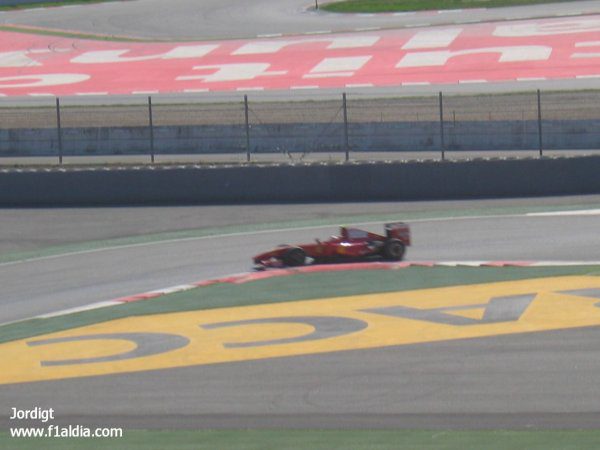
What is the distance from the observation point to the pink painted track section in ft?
122

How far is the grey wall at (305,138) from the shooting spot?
89.1ft

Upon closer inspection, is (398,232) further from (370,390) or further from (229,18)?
(229,18)

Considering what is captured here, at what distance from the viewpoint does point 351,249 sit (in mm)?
18469

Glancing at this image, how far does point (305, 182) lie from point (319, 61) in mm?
16754

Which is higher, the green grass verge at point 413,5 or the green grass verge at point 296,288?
the green grass verge at point 413,5

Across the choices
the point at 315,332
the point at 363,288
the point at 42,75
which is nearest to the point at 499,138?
the point at 363,288

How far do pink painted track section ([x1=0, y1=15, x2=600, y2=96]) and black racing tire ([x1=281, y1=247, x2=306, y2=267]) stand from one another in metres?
18.0

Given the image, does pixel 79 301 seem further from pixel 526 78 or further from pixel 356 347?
pixel 526 78

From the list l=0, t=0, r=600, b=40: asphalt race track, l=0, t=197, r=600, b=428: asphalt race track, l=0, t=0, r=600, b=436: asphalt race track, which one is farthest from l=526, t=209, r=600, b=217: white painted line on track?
l=0, t=0, r=600, b=40: asphalt race track

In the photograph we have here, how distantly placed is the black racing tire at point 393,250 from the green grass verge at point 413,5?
33466mm

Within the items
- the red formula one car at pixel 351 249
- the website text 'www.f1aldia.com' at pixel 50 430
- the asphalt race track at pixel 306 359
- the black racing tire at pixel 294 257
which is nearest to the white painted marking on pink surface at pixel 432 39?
the asphalt race track at pixel 306 359

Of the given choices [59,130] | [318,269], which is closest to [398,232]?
[318,269]

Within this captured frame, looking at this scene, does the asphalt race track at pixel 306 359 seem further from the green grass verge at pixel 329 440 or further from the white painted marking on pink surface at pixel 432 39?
the white painted marking on pink surface at pixel 432 39

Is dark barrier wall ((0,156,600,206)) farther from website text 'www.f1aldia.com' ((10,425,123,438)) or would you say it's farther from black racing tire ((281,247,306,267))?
A: website text 'www.f1aldia.com' ((10,425,123,438))
